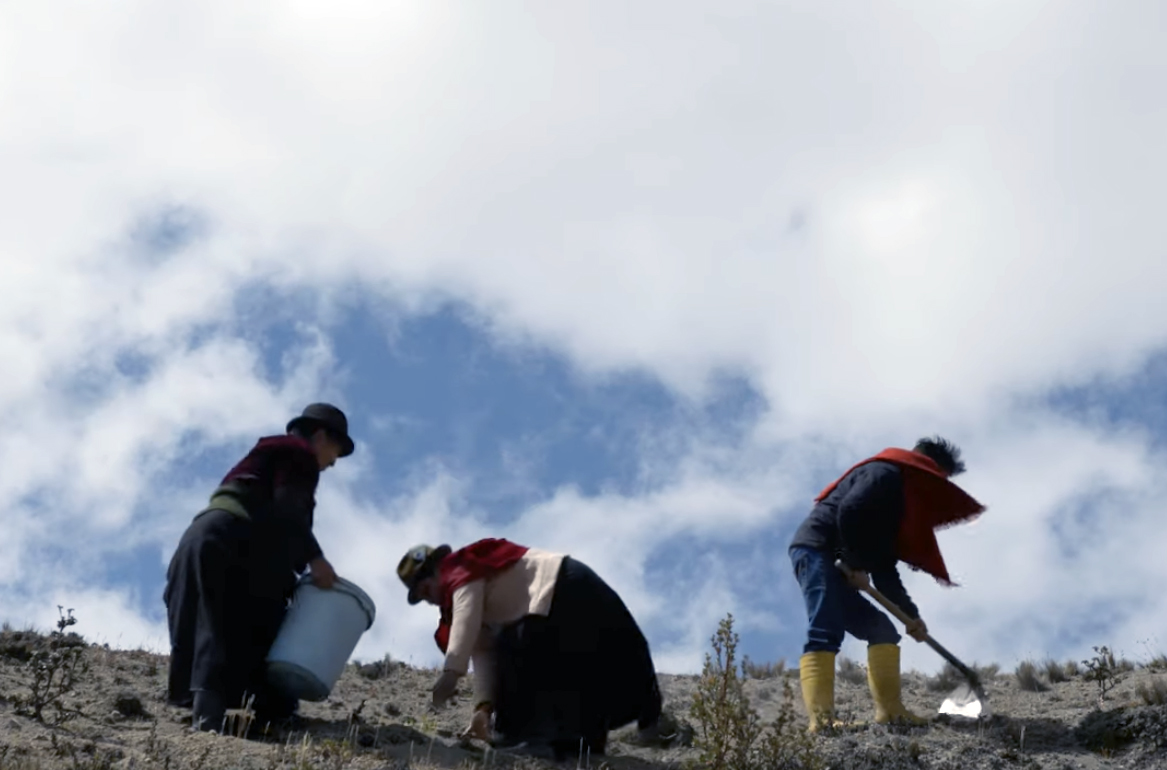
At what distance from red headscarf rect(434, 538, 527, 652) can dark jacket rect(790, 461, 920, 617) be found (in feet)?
6.02

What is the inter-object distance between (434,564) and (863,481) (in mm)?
2454

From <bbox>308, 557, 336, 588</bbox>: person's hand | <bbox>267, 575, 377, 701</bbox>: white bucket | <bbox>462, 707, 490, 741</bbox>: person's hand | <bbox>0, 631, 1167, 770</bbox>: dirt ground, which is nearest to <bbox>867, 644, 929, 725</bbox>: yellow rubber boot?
<bbox>0, 631, 1167, 770</bbox>: dirt ground

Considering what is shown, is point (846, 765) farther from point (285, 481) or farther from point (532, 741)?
point (285, 481)

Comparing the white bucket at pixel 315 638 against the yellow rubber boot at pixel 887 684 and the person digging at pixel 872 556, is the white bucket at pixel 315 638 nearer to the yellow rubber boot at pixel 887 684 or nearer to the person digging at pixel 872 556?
the person digging at pixel 872 556

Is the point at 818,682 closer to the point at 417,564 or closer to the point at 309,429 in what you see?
the point at 417,564

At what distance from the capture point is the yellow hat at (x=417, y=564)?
7887 millimetres

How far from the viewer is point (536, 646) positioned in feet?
24.9

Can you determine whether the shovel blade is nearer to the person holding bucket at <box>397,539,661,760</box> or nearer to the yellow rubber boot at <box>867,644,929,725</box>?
the yellow rubber boot at <box>867,644,929,725</box>

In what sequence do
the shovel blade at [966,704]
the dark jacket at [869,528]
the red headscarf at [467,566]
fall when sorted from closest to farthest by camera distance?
the red headscarf at [467,566]
the dark jacket at [869,528]
the shovel blade at [966,704]

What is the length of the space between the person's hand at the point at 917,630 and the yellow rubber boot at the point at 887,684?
21 cm

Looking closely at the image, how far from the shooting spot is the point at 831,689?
27.3 feet

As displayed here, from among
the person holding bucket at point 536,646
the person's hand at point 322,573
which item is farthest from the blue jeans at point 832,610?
the person's hand at point 322,573

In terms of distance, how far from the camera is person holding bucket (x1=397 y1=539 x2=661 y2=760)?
752cm

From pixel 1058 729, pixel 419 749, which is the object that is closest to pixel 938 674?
pixel 1058 729
